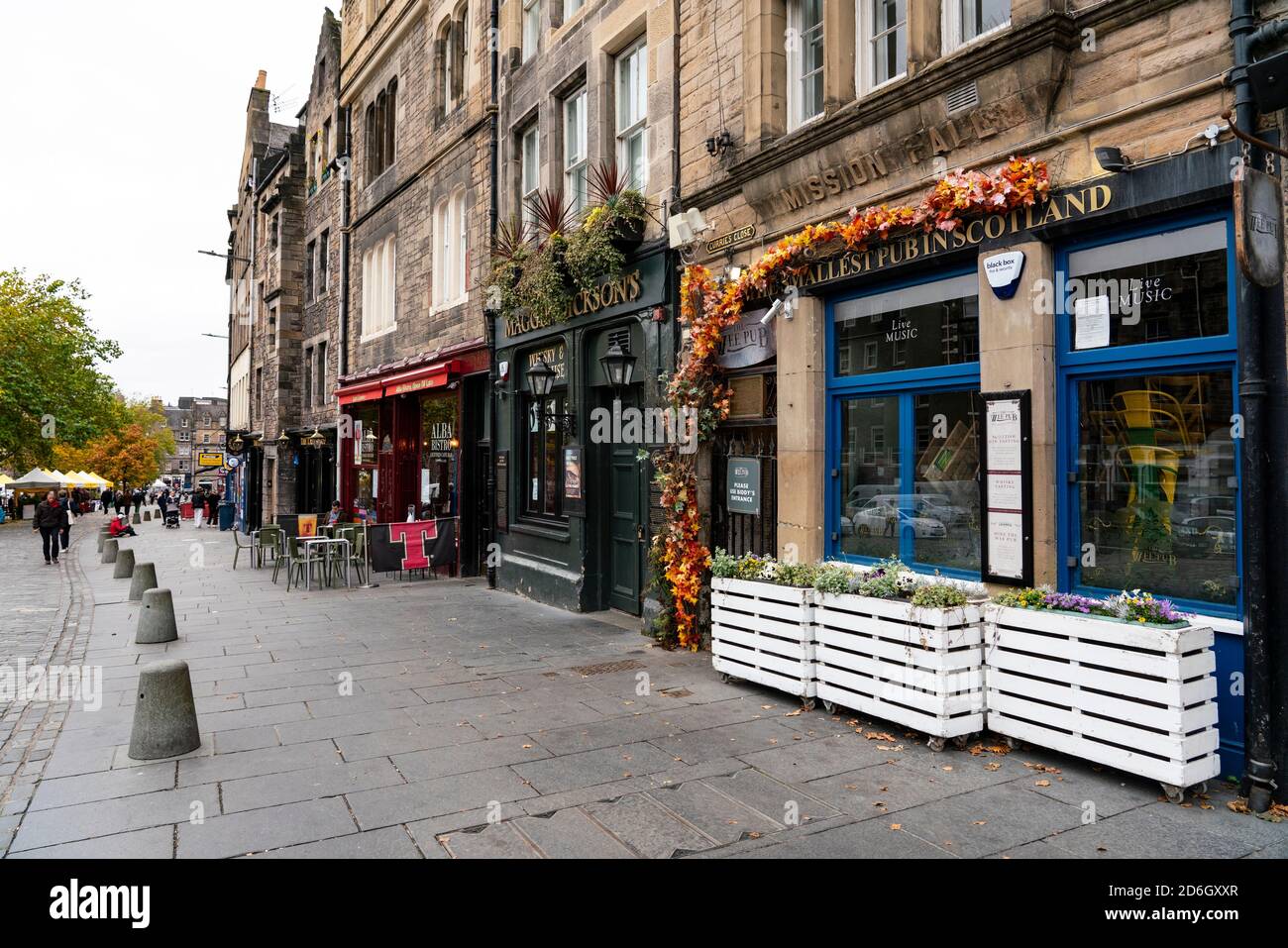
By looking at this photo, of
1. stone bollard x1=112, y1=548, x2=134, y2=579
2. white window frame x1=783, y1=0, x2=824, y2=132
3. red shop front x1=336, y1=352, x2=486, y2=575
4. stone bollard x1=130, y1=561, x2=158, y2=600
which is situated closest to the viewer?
white window frame x1=783, y1=0, x2=824, y2=132

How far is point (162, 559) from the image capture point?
19781 mm

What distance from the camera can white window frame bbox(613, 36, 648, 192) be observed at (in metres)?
10.9

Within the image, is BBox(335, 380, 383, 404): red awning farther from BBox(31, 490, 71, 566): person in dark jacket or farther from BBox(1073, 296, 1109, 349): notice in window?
BBox(1073, 296, 1109, 349): notice in window

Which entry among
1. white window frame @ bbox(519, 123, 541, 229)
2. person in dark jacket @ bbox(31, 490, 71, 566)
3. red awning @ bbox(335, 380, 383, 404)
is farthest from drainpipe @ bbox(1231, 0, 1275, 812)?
person in dark jacket @ bbox(31, 490, 71, 566)

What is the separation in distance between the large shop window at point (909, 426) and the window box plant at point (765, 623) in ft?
3.32

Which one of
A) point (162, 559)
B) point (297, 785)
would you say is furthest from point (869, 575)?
point (162, 559)

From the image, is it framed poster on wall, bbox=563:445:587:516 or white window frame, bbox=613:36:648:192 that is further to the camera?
framed poster on wall, bbox=563:445:587:516

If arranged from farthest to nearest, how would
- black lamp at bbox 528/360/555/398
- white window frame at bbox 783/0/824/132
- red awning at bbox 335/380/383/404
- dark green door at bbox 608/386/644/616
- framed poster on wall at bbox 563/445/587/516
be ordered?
red awning at bbox 335/380/383/404 → black lamp at bbox 528/360/555/398 → framed poster on wall at bbox 563/445/587/516 → dark green door at bbox 608/386/644/616 → white window frame at bbox 783/0/824/132

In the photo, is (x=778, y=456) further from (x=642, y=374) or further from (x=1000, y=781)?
(x=1000, y=781)

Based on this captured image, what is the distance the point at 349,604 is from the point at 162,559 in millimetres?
10272

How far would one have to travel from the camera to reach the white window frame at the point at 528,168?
13.4 meters

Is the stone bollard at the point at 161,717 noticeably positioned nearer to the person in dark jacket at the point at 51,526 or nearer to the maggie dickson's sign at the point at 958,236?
the maggie dickson's sign at the point at 958,236

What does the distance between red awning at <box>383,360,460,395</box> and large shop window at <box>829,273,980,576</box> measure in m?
8.94

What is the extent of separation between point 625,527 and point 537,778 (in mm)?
6141
